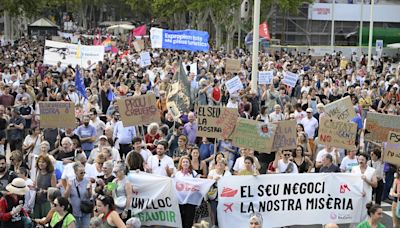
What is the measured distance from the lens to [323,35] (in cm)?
7225

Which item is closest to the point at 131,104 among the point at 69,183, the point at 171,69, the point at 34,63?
the point at 69,183

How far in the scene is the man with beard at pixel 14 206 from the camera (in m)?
9.45

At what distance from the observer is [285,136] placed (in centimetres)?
1237

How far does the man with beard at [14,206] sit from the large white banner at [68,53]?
15038 millimetres

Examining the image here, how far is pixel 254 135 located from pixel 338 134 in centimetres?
155

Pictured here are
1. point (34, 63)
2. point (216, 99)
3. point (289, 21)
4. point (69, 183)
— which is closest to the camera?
point (69, 183)

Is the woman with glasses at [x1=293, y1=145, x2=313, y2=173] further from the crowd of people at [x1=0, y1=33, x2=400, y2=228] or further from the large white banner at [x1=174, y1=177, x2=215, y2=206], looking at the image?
the large white banner at [x1=174, y1=177, x2=215, y2=206]

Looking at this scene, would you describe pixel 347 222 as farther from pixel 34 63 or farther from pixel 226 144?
pixel 34 63

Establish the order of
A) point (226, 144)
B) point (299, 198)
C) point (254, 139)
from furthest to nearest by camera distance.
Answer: point (226, 144), point (254, 139), point (299, 198)

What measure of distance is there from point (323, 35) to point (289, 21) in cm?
326

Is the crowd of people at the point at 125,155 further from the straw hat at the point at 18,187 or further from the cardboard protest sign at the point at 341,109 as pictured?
the cardboard protest sign at the point at 341,109

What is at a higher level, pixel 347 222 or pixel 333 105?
pixel 333 105

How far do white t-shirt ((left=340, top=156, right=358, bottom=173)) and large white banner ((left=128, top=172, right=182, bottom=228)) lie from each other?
2771 millimetres

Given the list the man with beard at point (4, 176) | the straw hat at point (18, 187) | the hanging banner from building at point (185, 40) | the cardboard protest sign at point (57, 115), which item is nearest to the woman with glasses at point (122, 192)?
the straw hat at point (18, 187)
